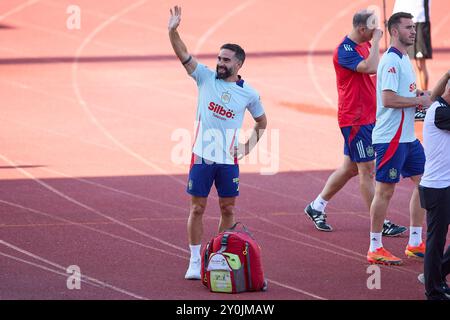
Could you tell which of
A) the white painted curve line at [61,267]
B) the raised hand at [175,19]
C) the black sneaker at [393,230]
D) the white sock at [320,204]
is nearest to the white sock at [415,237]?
the black sneaker at [393,230]

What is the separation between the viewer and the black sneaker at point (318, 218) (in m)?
11.0

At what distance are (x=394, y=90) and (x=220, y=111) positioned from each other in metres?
1.56

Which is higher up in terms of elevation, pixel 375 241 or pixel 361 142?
pixel 361 142

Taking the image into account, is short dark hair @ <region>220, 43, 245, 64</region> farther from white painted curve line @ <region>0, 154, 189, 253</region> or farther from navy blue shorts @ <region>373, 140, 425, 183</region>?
white painted curve line @ <region>0, 154, 189, 253</region>

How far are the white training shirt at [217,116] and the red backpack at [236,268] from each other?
798mm

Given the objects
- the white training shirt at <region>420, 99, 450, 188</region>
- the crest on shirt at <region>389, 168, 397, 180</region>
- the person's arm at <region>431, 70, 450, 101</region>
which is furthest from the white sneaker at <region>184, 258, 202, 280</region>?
the person's arm at <region>431, 70, 450, 101</region>

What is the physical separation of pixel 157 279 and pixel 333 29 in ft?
58.8

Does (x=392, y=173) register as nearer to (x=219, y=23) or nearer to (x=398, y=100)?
(x=398, y=100)

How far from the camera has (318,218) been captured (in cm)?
1102

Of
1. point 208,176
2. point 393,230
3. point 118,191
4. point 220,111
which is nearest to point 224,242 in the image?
point 208,176

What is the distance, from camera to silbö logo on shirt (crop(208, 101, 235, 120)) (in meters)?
9.03

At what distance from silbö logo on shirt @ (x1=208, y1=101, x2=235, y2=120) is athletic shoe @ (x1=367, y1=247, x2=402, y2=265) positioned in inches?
72.2

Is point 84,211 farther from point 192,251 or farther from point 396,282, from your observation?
point 396,282

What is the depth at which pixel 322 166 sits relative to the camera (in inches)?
561
